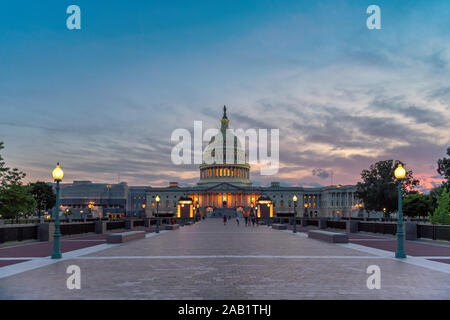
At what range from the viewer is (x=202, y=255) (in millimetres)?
20734

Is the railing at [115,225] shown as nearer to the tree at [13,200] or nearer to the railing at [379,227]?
the tree at [13,200]

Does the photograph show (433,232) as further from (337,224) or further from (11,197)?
A: (11,197)

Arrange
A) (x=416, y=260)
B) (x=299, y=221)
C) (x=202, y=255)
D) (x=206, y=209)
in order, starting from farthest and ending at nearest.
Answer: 1. (x=206, y=209)
2. (x=299, y=221)
3. (x=202, y=255)
4. (x=416, y=260)

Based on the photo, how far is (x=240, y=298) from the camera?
10742mm

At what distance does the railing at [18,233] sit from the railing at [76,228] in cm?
375

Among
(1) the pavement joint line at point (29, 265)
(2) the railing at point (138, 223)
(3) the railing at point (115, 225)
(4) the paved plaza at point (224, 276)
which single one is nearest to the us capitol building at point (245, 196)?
(2) the railing at point (138, 223)

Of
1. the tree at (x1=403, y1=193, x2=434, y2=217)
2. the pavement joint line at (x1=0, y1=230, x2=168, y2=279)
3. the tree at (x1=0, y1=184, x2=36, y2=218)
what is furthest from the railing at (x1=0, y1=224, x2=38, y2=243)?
the tree at (x1=403, y1=193, x2=434, y2=217)

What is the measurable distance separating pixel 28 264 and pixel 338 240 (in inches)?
791

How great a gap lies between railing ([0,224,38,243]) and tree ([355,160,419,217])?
259 ft

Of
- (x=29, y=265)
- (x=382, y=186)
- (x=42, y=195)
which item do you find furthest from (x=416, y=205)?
(x=42, y=195)

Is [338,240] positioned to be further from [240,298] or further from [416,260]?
[240,298]
